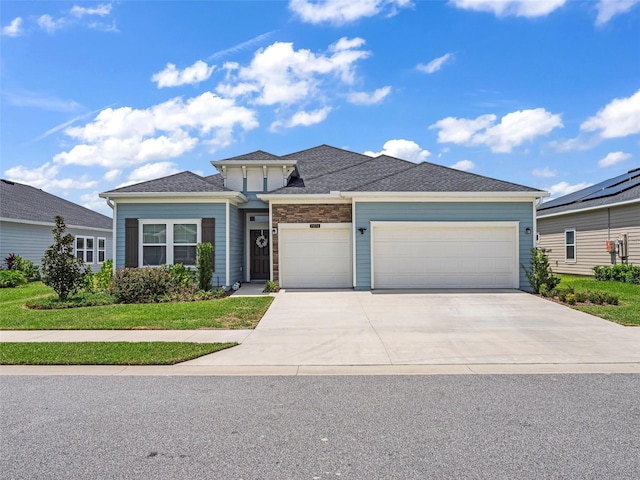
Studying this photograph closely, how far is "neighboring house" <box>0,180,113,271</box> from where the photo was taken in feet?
65.7

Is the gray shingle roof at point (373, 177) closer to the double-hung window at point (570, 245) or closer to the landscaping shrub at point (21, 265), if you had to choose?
the double-hung window at point (570, 245)

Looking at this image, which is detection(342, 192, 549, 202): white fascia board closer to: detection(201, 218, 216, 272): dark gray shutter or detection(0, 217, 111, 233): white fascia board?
detection(201, 218, 216, 272): dark gray shutter

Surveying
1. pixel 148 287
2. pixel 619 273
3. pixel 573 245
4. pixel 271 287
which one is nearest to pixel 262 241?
pixel 271 287

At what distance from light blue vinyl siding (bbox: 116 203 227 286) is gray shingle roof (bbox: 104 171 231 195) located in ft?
1.56

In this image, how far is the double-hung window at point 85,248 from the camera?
23.9 m

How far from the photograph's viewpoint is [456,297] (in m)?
13.1

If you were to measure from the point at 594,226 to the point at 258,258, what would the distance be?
14732 mm

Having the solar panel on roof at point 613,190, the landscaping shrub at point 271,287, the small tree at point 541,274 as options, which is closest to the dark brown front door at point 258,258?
the landscaping shrub at point 271,287

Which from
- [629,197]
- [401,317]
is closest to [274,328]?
[401,317]

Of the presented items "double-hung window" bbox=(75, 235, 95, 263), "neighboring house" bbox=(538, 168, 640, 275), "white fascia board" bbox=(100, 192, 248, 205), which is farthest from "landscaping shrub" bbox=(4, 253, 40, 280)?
"neighboring house" bbox=(538, 168, 640, 275)

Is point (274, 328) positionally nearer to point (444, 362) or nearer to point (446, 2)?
point (444, 362)

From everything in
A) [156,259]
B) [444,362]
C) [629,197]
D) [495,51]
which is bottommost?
[444,362]

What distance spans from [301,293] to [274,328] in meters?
5.09

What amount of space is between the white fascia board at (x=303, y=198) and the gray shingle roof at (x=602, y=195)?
11.4 m
